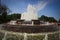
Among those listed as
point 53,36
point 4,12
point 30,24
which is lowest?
point 53,36

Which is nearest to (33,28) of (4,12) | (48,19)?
(48,19)

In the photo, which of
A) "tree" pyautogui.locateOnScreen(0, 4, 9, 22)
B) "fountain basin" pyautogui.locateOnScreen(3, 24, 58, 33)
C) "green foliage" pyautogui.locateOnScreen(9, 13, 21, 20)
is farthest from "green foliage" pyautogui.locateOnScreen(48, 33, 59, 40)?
"tree" pyautogui.locateOnScreen(0, 4, 9, 22)

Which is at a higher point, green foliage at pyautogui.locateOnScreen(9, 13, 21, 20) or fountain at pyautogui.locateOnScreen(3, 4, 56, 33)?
green foliage at pyautogui.locateOnScreen(9, 13, 21, 20)

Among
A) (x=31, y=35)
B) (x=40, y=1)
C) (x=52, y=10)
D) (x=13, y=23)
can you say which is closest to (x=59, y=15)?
(x=52, y=10)

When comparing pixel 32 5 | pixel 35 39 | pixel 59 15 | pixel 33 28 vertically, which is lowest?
pixel 35 39

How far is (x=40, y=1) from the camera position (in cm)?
145

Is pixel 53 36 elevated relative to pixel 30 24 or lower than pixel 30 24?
lower

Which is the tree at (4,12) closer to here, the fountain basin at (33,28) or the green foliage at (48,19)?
the fountain basin at (33,28)

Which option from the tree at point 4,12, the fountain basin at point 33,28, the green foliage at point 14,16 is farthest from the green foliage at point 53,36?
the tree at point 4,12

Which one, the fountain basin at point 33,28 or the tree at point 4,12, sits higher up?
the tree at point 4,12

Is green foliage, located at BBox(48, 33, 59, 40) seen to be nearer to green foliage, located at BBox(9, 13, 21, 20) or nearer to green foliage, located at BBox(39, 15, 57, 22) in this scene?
green foliage, located at BBox(39, 15, 57, 22)

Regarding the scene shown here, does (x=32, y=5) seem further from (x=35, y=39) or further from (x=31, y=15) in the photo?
(x=35, y=39)

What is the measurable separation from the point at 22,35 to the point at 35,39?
13 centimetres

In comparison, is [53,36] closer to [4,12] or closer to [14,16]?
[14,16]
